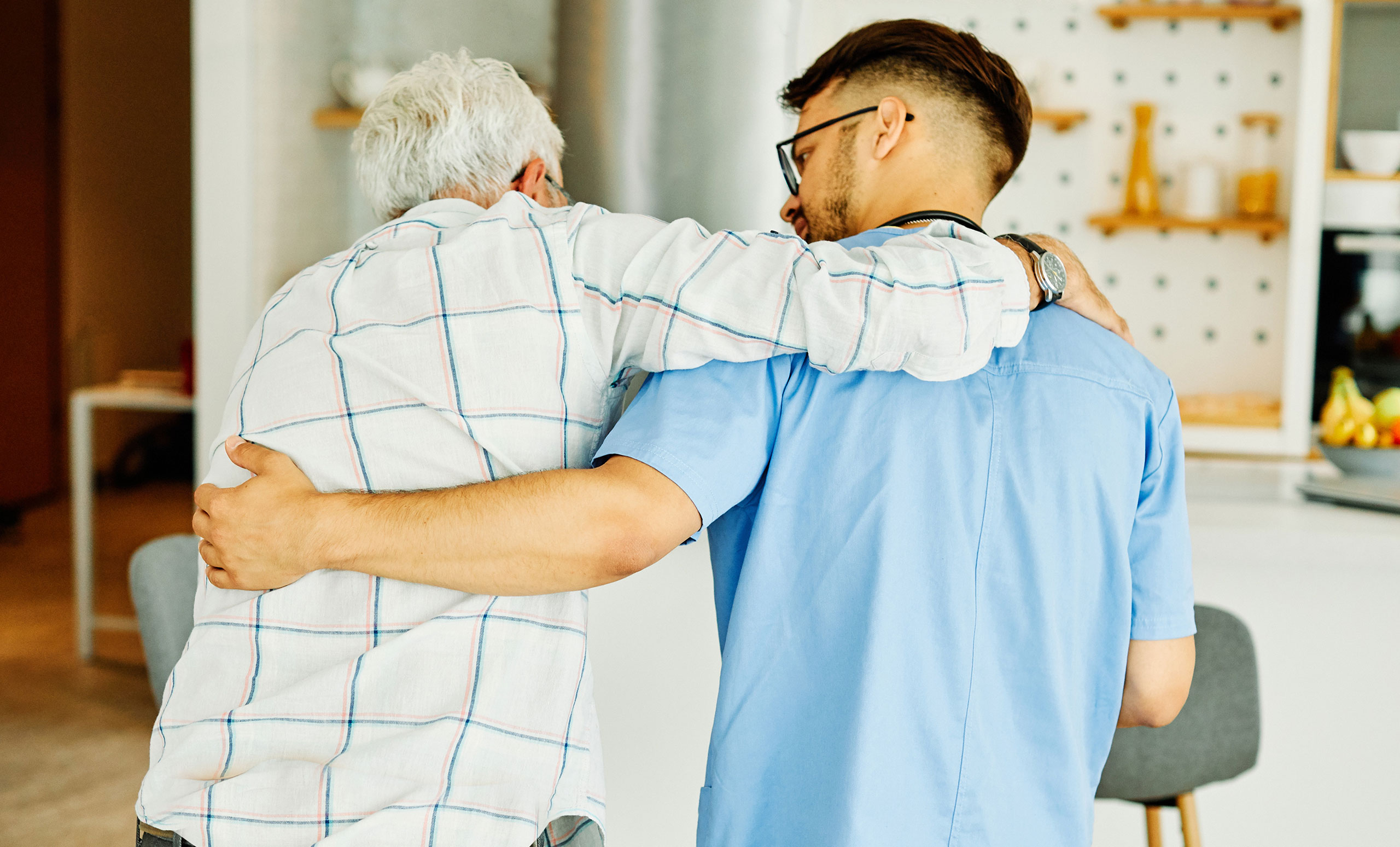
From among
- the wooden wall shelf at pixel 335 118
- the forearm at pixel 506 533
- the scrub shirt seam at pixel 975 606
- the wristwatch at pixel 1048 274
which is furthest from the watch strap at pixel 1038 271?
the wooden wall shelf at pixel 335 118

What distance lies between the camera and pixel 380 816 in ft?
2.87

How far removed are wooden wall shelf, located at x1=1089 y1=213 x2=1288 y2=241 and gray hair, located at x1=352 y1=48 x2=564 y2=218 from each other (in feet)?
9.86

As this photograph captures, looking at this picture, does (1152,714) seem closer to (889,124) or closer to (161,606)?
(889,124)

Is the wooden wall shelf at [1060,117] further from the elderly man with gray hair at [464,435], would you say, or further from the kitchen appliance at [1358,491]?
the elderly man with gray hair at [464,435]

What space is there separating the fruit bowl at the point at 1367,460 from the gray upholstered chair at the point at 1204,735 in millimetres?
708

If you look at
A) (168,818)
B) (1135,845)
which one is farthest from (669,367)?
(1135,845)

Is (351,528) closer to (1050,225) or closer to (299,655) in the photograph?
(299,655)

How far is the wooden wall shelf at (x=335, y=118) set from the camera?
3.18 meters

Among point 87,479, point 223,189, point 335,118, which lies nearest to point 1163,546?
point 223,189

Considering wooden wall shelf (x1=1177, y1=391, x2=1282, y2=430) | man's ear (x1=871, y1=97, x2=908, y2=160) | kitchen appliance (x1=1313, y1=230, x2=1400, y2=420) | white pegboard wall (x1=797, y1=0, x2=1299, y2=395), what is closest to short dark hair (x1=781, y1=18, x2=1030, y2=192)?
man's ear (x1=871, y1=97, x2=908, y2=160)

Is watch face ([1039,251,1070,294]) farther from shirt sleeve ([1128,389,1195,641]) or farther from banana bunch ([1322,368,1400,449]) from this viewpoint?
banana bunch ([1322,368,1400,449])

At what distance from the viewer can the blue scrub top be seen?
95 centimetres

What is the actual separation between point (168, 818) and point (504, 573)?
14.3 inches

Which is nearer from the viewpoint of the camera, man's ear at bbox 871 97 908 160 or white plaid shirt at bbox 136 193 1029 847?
white plaid shirt at bbox 136 193 1029 847
